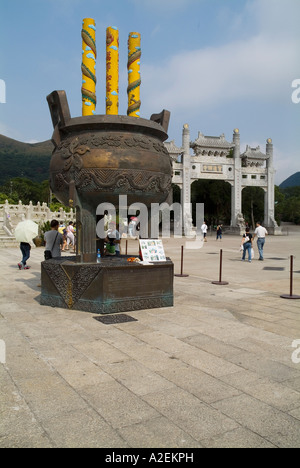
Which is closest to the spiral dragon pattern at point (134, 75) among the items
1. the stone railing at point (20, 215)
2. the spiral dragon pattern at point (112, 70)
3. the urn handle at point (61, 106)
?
the spiral dragon pattern at point (112, 70)

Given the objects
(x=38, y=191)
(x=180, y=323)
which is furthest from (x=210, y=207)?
(x=180, y=323)

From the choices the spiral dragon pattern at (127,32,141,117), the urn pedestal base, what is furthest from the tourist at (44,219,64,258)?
the spiral dragon pattern at (127,32,141,117)

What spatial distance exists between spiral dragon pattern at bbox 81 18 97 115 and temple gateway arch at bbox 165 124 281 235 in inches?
1144

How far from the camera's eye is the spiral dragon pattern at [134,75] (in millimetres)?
6742

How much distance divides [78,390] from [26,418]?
522mm

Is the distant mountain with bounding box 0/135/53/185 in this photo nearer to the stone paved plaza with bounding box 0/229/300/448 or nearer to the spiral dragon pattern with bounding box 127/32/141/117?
the spiral dragon pattern with bounding box 127/32/141/117

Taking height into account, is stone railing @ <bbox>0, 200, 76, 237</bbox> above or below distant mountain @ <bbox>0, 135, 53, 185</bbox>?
below

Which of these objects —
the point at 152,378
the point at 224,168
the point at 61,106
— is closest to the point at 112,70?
the point at 61,106

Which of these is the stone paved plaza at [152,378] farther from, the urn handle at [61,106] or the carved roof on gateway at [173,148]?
the carved roof on gateway at [173,148]

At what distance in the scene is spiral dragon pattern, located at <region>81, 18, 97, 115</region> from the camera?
6449mm

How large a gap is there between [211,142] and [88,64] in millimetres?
33417

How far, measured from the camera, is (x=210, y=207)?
51594 mm

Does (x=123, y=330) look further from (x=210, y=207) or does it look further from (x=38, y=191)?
(x=38, y=191)

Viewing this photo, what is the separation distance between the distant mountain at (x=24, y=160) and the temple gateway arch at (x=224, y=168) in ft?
195
